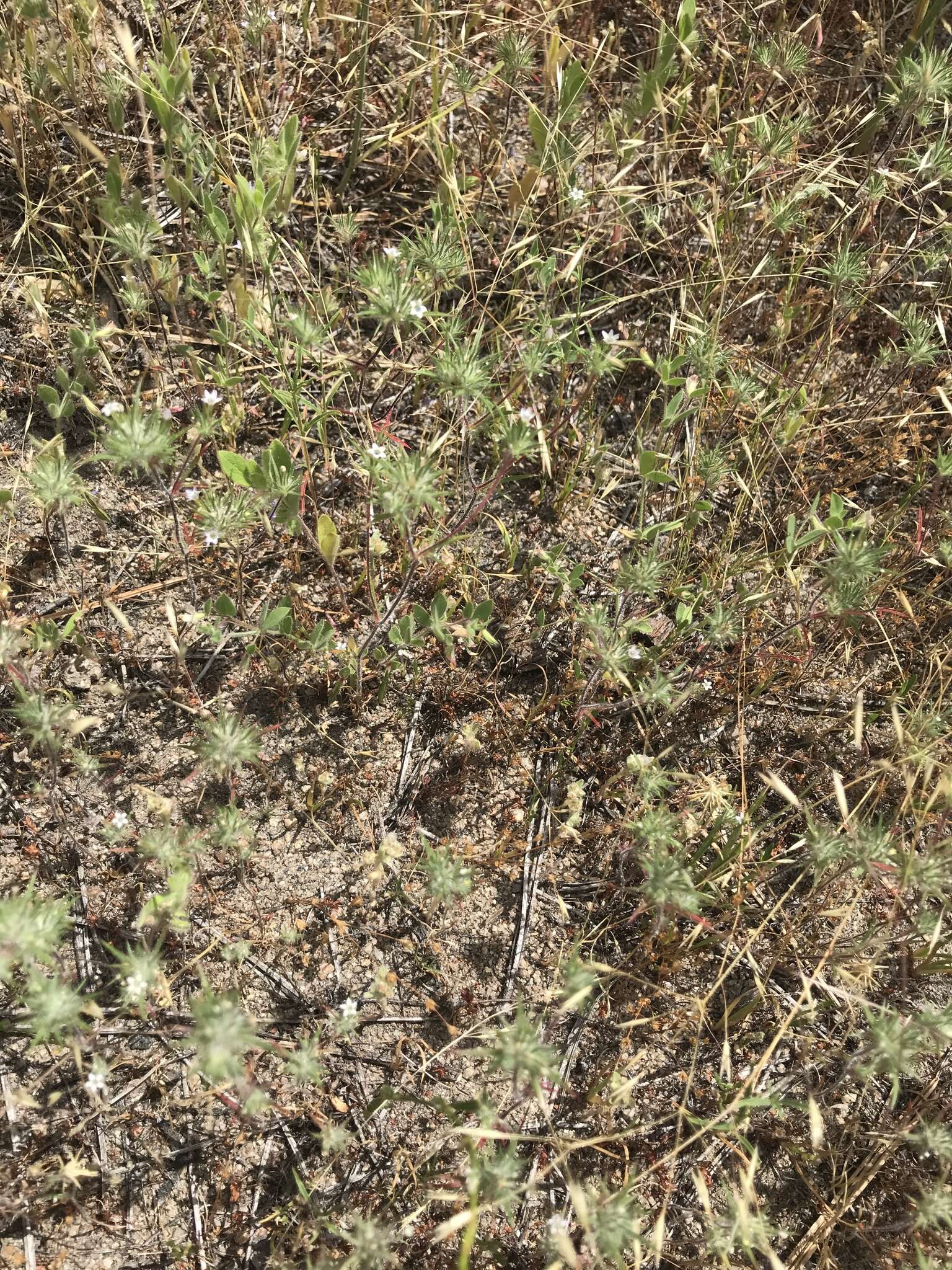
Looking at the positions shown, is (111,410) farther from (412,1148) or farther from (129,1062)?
(412,1148)

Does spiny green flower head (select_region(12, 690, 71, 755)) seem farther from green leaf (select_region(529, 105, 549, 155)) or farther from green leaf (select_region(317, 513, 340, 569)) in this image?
green leaf (select_region(529, 105, 549, 155))

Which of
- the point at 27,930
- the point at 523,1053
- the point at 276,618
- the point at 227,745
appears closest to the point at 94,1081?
the point at 27,930

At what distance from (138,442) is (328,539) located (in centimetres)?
52

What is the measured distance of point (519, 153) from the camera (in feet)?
10.7

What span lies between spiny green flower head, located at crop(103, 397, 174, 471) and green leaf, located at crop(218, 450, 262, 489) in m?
0.20

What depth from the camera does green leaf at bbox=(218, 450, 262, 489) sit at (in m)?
2.51

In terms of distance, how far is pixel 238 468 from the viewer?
99.6 inches

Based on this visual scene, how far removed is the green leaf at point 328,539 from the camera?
2445 mm

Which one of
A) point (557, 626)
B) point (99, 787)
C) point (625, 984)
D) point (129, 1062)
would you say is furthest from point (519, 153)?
point (129, 1062)

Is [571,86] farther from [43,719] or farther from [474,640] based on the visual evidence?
[43,719]

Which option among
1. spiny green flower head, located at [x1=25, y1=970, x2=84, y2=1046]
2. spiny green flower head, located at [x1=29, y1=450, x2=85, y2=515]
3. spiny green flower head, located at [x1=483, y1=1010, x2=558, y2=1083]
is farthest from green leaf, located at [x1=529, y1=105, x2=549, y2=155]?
spiny green flower head, located at [x1=25, y1=970, x2=84, y2=1046]

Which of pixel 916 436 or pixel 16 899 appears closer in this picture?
pixel 16 899

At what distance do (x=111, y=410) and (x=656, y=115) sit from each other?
2020 millimetres

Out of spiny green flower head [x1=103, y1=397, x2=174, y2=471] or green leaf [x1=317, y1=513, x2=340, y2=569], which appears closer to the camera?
spiny green flower head [x1=103, y1=397, x2=174, y2=471]
